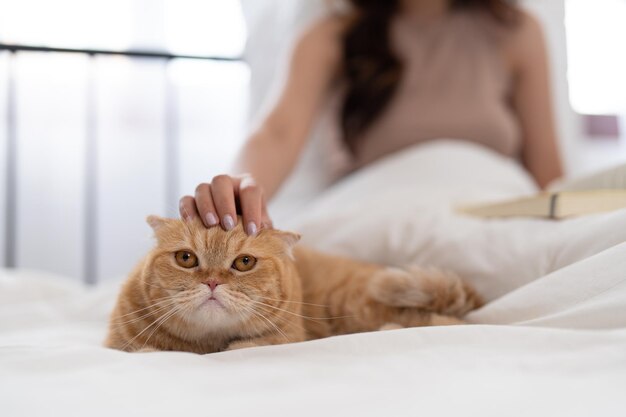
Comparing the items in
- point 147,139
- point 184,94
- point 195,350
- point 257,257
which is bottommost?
point 195,350

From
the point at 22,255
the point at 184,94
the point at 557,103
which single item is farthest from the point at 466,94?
the point at 22,255

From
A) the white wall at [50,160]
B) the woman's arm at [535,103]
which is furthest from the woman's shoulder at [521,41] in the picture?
the white wall at [50,160]

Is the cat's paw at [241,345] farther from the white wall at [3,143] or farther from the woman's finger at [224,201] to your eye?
the white wall at [3,143]

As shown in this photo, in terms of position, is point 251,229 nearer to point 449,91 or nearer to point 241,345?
point 241,345

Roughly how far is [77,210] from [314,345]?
72.0 inches

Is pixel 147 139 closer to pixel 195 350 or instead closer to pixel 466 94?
pixel 466 94

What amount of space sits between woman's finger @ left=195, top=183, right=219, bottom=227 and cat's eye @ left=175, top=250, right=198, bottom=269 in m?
0.04

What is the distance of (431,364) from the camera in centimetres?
54

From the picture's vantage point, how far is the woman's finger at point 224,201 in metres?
0.69

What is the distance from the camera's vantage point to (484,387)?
487 mm

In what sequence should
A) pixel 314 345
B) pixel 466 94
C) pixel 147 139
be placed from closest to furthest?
pixel 314 345 < pixel 466 94 < pixel 147 139

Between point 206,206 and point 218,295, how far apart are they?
113mm

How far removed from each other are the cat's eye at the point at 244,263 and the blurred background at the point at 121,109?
1.38 m

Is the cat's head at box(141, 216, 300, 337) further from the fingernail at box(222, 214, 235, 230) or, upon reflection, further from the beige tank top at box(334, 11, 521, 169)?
the beige tank top at box(334, 11, 521, 169)
